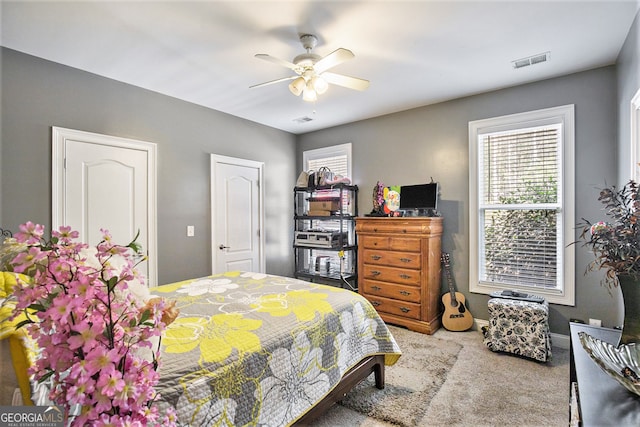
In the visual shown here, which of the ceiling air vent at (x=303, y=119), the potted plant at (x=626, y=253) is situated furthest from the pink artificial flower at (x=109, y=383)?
the ceiling air vent at (x=303, y=119)

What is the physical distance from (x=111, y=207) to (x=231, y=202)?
139 centimetres

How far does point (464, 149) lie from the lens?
3494 millimetres

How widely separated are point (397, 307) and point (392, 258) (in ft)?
1.85

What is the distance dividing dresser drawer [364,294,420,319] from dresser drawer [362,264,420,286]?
232mm

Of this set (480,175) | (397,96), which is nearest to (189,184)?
(397,96)

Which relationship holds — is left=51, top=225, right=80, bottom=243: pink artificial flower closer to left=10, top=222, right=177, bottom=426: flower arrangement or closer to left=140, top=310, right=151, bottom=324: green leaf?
left=10, top=222, right=177, bottom=426: flower arrangement

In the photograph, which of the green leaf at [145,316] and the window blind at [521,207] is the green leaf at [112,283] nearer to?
the green leaf at [145,316]

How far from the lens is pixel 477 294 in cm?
342

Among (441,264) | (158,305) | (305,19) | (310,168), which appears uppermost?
(305,19)

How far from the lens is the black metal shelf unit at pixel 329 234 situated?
164 inches

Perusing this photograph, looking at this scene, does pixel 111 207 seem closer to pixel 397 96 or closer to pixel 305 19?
pixel 305 19

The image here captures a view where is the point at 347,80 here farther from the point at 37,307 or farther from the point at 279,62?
the point at 37,307

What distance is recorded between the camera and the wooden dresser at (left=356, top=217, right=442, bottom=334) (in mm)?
3338

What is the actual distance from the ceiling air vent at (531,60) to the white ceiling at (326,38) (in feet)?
0.19
